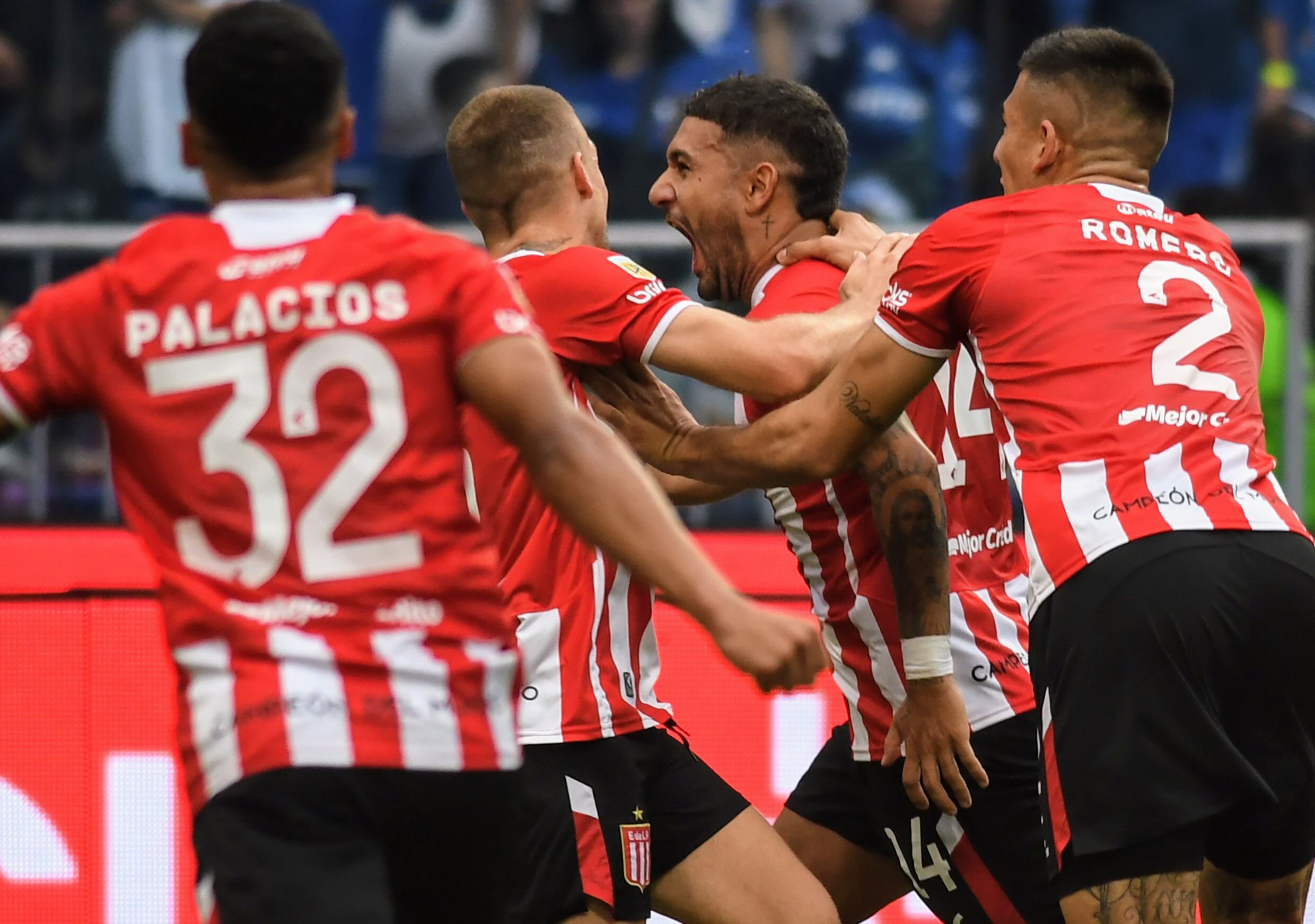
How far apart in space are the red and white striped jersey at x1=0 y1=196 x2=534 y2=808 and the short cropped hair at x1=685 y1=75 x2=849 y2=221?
6.29 ft

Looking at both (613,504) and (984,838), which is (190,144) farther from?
(984,838)

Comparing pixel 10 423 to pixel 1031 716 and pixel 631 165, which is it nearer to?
pixel 1031 716

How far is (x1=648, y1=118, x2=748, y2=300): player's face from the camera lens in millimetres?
4430

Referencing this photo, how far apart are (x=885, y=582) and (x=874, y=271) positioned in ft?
2.32

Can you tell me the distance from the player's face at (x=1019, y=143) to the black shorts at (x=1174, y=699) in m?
0.97

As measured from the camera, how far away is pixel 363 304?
8.48ft

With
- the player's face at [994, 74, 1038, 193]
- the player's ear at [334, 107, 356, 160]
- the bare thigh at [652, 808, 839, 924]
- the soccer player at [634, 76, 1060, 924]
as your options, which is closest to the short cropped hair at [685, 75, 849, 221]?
the soccer player at [634, 76, 1060, 924]

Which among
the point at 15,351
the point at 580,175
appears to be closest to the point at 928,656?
the point at 580,175

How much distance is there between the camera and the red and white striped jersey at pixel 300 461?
2.57m

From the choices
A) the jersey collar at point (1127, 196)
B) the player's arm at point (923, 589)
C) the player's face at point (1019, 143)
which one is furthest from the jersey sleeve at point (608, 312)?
the jersey collar at point (1127, 196)

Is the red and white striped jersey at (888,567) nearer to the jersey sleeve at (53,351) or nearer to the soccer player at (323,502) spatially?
the soccer player at (323,502)

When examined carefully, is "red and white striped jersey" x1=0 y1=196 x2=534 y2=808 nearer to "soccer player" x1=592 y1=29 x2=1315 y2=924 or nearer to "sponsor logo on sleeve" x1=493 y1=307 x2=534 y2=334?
"sponsor logo on sleeve" x1=493 y1=307 x2=534 y2=334

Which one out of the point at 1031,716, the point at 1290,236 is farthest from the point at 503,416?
the point at 1290,236

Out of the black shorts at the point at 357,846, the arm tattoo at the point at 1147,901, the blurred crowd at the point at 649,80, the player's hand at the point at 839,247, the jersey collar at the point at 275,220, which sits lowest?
the arm tattoo at the point at 1147,901
